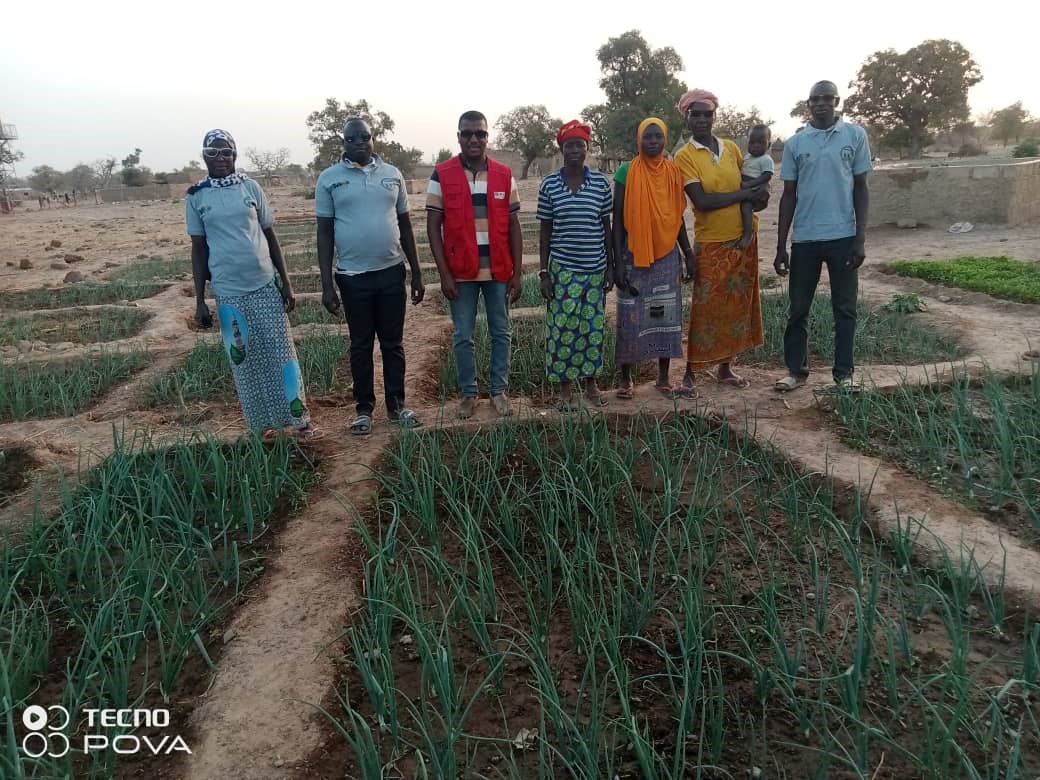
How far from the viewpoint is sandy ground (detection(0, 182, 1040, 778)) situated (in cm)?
184

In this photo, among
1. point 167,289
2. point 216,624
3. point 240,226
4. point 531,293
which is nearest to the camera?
point 216,624

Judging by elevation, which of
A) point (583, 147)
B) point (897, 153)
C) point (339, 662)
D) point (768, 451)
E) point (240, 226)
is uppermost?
point (897, 153)

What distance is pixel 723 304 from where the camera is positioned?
13.3 feet

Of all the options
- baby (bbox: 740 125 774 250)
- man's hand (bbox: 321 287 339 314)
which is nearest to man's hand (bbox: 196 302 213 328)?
man's hand (bbox: 321 287 339 314)

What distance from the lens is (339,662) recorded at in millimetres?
2057

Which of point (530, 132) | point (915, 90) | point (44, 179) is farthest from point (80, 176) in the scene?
point (915, 90)

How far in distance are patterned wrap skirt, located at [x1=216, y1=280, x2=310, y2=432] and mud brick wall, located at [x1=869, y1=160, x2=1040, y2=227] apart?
973cm

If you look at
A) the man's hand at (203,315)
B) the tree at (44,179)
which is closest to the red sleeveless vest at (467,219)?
the man's hand at (203,315)

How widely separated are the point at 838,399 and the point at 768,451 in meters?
0.71

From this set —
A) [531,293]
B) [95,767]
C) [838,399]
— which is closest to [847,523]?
[838,399]

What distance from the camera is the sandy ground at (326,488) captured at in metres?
1.84

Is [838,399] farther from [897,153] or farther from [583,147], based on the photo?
[897,153]

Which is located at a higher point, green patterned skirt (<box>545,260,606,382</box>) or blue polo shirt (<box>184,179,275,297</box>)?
blue polo shirt (<box>184,179,275,297</box>)

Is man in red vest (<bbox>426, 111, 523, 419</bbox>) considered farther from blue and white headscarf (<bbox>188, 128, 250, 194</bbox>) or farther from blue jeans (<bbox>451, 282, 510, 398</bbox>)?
blue and white headscarf (<bbox>188, 128, 250, 194</bbox>)
